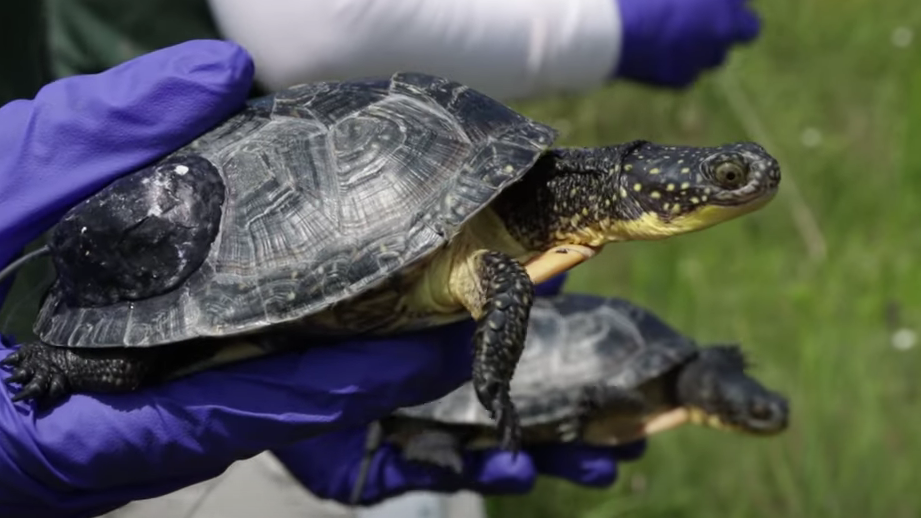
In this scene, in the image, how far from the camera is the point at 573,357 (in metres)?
1.56

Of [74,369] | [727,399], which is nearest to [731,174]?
[74,369]

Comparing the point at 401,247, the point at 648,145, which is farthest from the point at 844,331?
the point at 401,247

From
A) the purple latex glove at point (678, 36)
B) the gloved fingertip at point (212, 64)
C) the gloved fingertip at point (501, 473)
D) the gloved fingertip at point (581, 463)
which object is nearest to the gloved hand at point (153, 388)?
the gloved fingertip at point (212, 64)

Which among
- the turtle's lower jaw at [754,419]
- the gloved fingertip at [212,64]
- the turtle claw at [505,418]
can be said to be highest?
the gloved fingertip at [212,64]

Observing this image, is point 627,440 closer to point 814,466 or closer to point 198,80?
point 814,466

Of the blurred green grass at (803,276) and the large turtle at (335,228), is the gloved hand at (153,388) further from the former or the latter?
the blurred green grass at (803,276)

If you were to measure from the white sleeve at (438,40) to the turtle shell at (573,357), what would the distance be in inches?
14.9

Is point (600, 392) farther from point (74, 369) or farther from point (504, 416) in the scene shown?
point (74, 369)

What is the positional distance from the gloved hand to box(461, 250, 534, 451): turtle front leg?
0.12m

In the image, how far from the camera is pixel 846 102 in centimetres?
266

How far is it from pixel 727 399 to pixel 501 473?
41 cm

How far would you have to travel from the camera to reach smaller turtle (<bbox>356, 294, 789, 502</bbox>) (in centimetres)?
146

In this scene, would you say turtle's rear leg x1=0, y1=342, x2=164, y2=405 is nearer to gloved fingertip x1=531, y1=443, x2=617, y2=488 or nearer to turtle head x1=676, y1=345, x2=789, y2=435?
gloved fingertip x1=531, y1=443, x2=617, y2=488

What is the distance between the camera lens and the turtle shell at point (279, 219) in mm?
900
